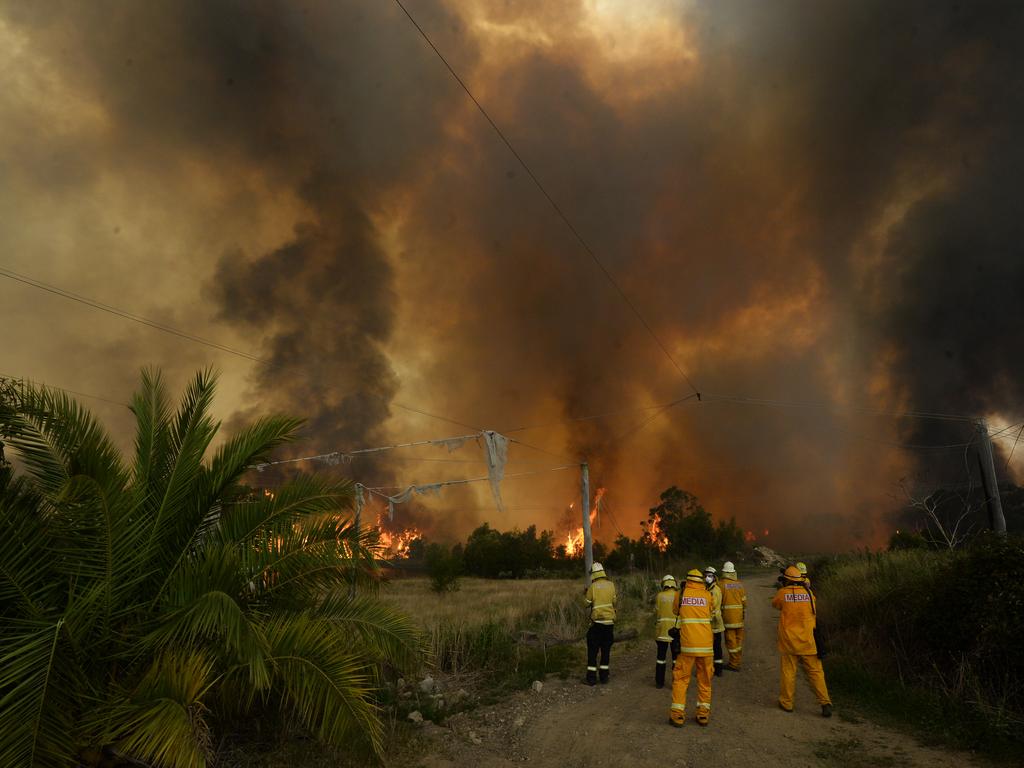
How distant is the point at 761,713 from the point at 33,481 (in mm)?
10558

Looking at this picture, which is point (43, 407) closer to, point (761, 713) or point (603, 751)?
point (603, 751)

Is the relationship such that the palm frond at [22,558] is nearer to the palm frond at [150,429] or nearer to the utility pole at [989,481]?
the palm frond at [150,429]

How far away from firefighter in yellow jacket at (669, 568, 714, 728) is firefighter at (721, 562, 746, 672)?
383 cm

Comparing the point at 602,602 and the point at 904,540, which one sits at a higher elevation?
the point at 904,540

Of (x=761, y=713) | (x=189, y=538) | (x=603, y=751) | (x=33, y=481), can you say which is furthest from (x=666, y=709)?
(x=33, y=481)

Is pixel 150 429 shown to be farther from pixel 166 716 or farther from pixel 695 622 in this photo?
pixel 695 622

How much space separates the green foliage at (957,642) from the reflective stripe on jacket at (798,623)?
1.81 m

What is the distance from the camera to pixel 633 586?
27.6 meters

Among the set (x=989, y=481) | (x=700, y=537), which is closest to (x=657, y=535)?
(x=700, y=537)

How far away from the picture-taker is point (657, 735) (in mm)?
8328

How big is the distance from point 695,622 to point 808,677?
1.94 metres

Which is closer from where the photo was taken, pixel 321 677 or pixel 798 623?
pixel 321 677

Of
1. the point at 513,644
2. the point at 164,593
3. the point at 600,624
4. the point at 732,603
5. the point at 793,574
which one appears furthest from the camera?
the point at 513,644

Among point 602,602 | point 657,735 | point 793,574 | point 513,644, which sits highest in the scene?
point 793,574
